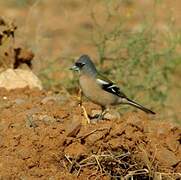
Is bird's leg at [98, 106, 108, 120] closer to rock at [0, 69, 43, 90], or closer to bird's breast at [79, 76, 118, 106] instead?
bird's breast at [79, 76, 118, 106]

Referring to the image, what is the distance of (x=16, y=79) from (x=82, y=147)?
2.49 metres

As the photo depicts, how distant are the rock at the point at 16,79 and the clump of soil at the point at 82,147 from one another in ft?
4.04

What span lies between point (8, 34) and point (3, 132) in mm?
2715

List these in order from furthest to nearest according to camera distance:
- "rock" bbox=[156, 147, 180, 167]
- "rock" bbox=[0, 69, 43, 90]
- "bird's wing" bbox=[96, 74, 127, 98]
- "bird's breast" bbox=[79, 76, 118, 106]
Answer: "rock" bbox=[0, 69, 43, 90]
"bird's wing" bbox=[96, 74, 127, 98]
"bird's breast" bbox=[79, 76, 118, 106]
"rock" bbox=[156, 147, 180, 167]

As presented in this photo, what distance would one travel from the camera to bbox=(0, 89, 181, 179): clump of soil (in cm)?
726

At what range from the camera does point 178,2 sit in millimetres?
19906

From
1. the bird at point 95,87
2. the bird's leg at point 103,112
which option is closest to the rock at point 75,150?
the bird's leg at point 103,112

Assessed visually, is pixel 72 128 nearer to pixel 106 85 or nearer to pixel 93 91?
pixel 93 91

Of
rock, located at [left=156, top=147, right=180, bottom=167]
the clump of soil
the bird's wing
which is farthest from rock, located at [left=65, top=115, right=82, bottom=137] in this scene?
the bird's wing

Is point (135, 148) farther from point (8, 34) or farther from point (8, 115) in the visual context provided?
point (8, 34)

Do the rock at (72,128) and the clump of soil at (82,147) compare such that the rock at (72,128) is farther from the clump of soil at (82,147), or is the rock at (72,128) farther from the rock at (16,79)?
the rock at (16,79)

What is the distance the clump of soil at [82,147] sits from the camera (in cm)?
726

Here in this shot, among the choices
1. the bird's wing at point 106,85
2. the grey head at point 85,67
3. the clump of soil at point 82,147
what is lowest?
the clump of soil at point 82,147

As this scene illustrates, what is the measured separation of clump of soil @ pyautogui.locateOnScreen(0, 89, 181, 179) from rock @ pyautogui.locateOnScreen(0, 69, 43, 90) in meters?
1.23
